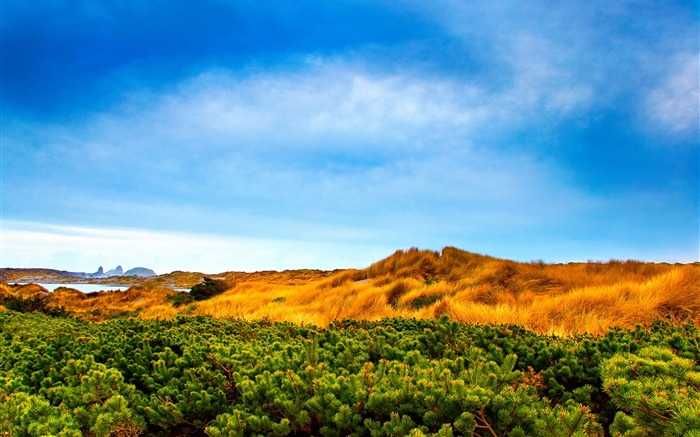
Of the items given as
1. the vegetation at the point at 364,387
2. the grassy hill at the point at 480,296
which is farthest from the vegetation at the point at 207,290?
the vegetation at the point at 364,387

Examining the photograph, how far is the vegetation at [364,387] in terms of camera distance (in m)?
2.32

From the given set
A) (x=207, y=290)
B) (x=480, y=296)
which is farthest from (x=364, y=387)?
(x=207, y=290)

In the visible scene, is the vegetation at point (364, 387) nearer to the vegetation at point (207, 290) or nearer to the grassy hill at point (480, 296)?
the grassy hill at point (480, 296)

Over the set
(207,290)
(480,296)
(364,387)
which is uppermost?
(480,296)

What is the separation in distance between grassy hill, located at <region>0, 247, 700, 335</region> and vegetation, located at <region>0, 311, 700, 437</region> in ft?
9.13

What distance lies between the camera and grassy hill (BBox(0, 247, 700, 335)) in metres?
7.09

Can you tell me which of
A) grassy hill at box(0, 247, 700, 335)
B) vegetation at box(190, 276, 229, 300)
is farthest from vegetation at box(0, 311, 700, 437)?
vegetation at box(190, 276, 229, 300)

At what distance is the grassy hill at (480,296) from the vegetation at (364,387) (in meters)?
2.78

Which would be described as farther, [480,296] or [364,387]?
[480,296]

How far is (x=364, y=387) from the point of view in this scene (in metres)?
2.65

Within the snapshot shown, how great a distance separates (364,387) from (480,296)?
7780 mm

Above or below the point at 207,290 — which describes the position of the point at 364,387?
above

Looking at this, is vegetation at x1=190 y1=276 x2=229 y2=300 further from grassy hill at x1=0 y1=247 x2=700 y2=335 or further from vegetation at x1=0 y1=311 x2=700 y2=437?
vegetation at x1=0 y1=311 x2=700 y2=437

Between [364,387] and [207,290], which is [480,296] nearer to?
[364,387]
